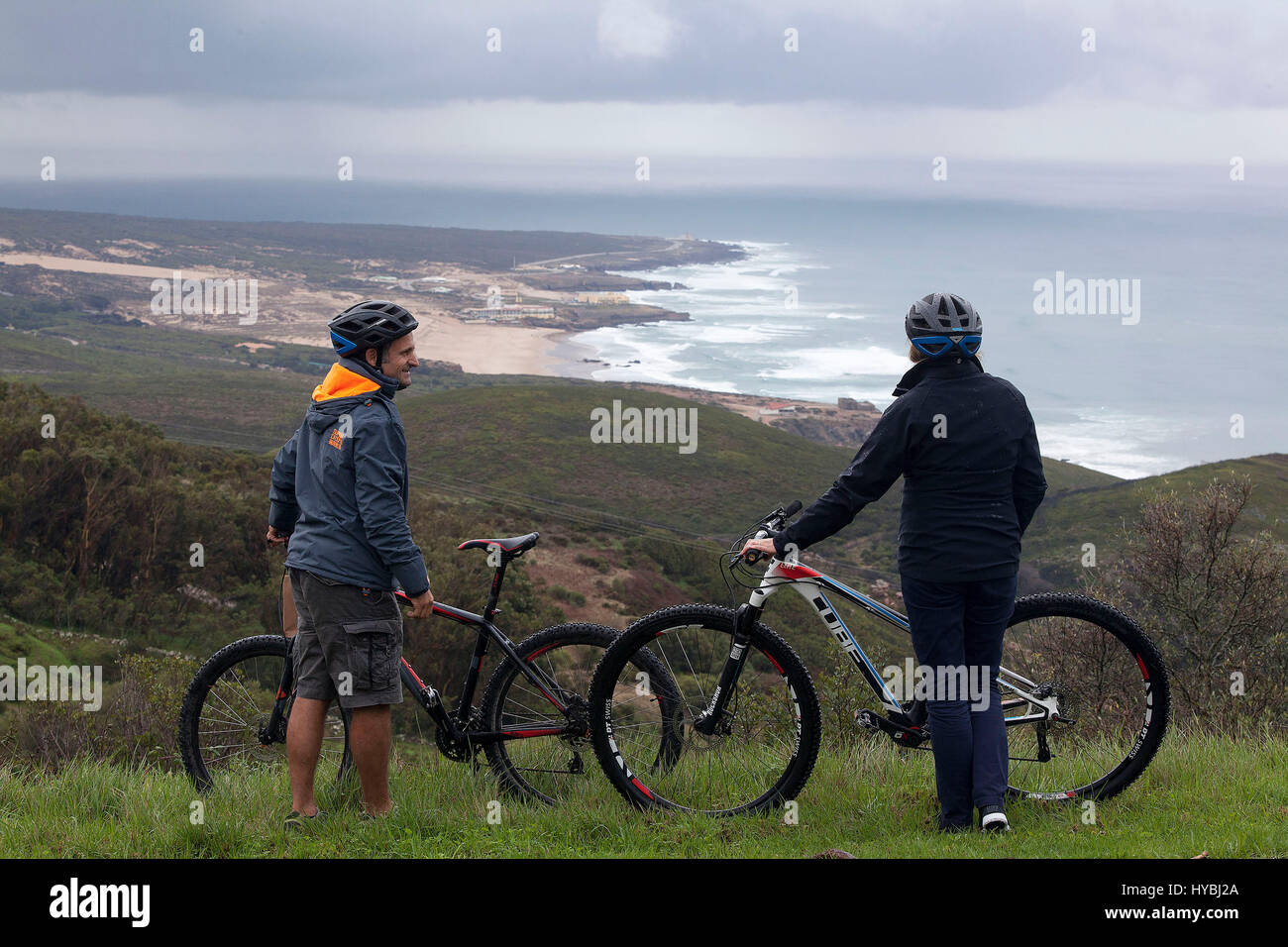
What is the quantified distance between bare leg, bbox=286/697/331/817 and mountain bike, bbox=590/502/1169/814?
107 centimetres

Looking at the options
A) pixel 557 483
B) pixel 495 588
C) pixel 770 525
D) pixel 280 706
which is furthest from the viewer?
pixel 557 483

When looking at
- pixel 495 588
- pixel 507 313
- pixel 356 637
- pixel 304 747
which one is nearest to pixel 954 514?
pixel 495 588

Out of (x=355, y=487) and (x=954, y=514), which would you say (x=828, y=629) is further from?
(x=355, y=487)

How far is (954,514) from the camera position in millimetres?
3807

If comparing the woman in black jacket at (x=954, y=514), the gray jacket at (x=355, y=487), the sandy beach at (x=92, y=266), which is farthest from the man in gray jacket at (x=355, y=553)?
the sandy beach at (x=92, y=266)

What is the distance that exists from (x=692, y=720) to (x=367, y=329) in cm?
205

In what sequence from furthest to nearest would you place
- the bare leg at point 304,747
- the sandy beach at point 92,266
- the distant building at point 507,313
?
the sandy beach at point 92,266
the distant building at point 507,313
the bare leg at point 304,747

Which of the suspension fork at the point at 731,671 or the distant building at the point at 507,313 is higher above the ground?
the distant building at the point at 507,313

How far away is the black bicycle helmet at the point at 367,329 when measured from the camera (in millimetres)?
3809

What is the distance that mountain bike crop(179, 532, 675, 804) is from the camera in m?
4.36

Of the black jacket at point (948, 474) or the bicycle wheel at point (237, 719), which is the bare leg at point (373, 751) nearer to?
the bicycle wheel at point (237, 719)

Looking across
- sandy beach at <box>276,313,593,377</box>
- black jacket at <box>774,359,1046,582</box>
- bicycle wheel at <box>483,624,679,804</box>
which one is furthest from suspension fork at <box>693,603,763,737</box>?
sandy beach at <box>276,313,593,377</box>

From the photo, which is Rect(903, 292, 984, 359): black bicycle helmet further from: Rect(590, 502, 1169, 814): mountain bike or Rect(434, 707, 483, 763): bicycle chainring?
Rect(434, 707, 483, 763): bicycle chainring

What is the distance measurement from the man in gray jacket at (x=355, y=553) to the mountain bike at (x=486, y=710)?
1.26 ft
